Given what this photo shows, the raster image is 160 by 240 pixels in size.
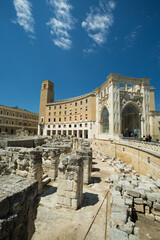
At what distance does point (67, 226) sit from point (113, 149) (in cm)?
1510

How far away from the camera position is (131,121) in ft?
91.9

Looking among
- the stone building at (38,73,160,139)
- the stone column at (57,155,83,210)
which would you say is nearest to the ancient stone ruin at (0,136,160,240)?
the stone column at (57,155,83,210)

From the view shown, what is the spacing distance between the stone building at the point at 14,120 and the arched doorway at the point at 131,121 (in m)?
32.5

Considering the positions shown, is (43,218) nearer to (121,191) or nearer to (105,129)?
(121,191)

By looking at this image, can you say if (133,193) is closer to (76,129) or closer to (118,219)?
(118,219)

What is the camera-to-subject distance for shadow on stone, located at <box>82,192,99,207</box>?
4.79 m

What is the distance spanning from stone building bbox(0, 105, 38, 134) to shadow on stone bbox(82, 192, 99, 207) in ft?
125

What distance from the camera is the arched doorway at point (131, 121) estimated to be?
1005 inches

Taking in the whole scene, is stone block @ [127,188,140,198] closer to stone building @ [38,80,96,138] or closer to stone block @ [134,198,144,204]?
stone block @ [134,198,144,204]

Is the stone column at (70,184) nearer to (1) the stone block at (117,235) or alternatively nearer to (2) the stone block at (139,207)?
(1) the stone block at (117,235)

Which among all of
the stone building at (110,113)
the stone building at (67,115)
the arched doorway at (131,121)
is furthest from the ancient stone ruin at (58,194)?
the stone building at (67,115)

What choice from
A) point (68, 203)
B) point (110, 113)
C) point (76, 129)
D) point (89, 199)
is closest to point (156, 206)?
point (89, 199)

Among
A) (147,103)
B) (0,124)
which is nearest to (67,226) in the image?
(147,103)

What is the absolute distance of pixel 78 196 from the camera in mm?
4406
